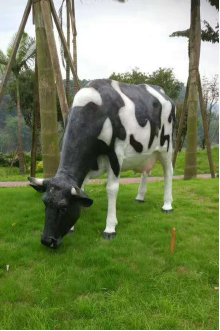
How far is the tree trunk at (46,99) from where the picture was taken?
230 inches

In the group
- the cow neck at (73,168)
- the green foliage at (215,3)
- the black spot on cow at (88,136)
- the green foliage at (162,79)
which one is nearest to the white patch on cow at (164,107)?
the black spot on cow at (88,136)

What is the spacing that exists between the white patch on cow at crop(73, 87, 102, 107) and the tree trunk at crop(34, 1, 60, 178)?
74.1 inches

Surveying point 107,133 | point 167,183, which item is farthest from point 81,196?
point 167,183

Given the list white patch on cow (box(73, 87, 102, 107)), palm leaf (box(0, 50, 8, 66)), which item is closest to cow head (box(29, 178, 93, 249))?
white patch on cow (box(73, 87, 102, 107))

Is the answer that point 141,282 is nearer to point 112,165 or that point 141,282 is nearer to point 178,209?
point 112,165

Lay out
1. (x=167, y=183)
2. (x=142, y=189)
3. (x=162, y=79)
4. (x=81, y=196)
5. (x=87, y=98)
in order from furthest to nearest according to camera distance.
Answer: (x=162, y=79), (x=142, y=189), (x=167, y=183), (x=87, y=98), (x=81, y=196)

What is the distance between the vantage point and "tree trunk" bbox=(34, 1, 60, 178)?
5.84 meters

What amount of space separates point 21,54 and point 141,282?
18.0 meters

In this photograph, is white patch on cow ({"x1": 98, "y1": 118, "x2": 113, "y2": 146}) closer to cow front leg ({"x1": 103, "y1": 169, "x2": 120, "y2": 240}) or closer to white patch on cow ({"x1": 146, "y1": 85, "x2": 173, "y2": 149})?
cow front leg ({"x1": 103, "y1": 169, "x2": 120, "y2": 240})

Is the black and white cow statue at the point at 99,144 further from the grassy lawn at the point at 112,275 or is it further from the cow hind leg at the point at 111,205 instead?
the grassy lawn at the point at 112,275

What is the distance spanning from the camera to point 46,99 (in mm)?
5867

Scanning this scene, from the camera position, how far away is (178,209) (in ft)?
19.2

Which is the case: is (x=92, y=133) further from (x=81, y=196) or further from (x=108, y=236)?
(x=108, y=236)

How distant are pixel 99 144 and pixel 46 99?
2.28m
